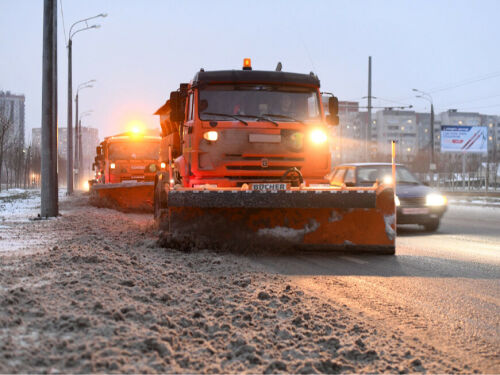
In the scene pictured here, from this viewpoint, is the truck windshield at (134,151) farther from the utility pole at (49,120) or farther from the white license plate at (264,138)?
the white license plate at (264,138)

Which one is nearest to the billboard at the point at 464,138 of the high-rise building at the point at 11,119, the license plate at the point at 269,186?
the high-rise building at the point at 11,119

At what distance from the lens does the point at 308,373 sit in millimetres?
3152

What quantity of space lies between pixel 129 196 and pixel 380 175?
7607mm

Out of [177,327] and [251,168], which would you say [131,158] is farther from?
[177,327]

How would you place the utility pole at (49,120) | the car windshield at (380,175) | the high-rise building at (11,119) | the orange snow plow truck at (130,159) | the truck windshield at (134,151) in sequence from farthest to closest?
the high-rise building at (11,119) < the truck windshield at (134,151) < the orange snow plow truck at (130,159) < the utility pole at (49,120) < the car windshield at (380,175)

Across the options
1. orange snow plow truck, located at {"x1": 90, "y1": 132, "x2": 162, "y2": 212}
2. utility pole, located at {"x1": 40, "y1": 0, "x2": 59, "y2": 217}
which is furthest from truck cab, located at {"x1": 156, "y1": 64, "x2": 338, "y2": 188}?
orange snow plow truck, located at {"x1": 90, "y1": 132, "x2": 162, "y2": 212}

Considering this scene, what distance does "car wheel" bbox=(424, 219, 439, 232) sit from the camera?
472 inches

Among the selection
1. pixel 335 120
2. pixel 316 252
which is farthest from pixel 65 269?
pixel 335 120

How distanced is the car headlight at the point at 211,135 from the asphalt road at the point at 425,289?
7.00ft

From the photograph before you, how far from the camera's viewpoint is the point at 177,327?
377 cm

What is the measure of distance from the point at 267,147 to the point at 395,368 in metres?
5.63

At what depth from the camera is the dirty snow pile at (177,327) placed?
3178 mm

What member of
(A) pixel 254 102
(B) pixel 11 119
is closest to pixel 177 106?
(A) pixel 254 102

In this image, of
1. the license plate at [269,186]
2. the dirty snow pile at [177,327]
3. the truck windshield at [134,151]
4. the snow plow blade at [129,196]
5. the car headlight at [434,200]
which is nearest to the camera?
the dirty snow pile at [177,327]
